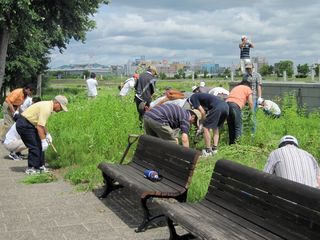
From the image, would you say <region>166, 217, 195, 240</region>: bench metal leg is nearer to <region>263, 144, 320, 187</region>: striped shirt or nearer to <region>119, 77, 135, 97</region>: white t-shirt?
<region>263, 144, 320, 187</region>: striped shirt

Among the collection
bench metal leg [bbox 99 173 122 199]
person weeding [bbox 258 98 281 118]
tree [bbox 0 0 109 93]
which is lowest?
bench metal leg [bbox 99 173 122 199]

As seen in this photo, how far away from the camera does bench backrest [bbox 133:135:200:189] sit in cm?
597

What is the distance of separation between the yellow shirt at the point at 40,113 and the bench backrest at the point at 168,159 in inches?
77.5

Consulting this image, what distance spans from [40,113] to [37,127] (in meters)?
0.25

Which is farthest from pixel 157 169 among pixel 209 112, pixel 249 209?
pixel 209 112

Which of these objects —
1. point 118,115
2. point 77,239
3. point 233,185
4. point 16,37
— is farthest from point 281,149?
point 16,37

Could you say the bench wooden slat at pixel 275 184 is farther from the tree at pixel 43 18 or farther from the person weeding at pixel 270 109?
the tree at pixel 43 18

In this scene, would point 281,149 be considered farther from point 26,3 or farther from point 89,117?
point 26,3

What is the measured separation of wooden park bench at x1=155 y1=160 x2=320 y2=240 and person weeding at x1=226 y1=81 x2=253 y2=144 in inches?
192

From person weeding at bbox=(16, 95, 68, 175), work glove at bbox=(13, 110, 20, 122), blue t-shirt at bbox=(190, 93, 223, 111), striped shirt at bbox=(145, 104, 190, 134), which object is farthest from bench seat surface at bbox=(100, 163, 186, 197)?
work glove at bbox=(13, 110, 20, 122)

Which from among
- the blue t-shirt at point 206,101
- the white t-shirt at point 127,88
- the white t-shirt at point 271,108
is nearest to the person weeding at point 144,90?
the blue t-shirt at point 206,101

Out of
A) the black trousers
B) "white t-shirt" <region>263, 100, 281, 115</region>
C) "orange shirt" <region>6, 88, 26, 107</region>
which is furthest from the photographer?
"orange shirt" <region>6, 88, 26, 107</region>

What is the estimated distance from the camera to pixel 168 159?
658 centimetres

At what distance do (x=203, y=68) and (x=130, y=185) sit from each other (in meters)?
49.0
